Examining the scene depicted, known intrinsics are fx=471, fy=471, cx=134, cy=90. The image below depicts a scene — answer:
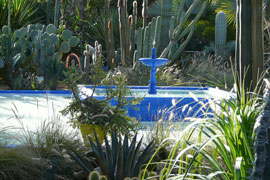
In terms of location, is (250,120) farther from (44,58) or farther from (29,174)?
(44,58)

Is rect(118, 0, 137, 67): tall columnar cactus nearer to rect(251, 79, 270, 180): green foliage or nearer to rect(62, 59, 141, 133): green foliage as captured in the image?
rect(62, 59, 141, 133): green foliage

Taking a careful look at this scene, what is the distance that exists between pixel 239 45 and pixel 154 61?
14.6ft

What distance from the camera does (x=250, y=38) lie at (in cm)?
506

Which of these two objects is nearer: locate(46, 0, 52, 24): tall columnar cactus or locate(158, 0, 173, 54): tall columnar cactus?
locate(158, 0, 173, 54): tall columnar cactus

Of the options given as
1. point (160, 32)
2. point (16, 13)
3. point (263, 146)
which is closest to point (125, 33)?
point (160, 32)

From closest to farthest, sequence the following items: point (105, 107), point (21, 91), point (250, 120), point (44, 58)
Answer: point (250, 120), point (105, 107), point (21, 91), point (44, 58)

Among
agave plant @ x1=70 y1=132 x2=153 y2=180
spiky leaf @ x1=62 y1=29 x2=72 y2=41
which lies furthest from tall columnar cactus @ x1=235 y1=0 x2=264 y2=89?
spiky leaf @ x1=62 y1=29 x2=72 y2=41

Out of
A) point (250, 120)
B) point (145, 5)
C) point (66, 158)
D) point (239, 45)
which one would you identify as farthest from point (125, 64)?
point (250, 120)

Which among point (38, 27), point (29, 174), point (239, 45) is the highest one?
point (38, 27)

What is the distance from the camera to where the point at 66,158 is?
388 centimetres

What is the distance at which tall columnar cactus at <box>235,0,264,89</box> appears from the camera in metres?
5.00

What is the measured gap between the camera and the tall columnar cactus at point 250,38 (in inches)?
197

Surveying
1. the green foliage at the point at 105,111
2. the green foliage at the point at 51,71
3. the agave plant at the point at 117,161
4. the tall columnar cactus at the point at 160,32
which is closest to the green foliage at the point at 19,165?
the agave plant at the point at 117,161

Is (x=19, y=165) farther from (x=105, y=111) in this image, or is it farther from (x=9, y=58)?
(x=9, y=58)
